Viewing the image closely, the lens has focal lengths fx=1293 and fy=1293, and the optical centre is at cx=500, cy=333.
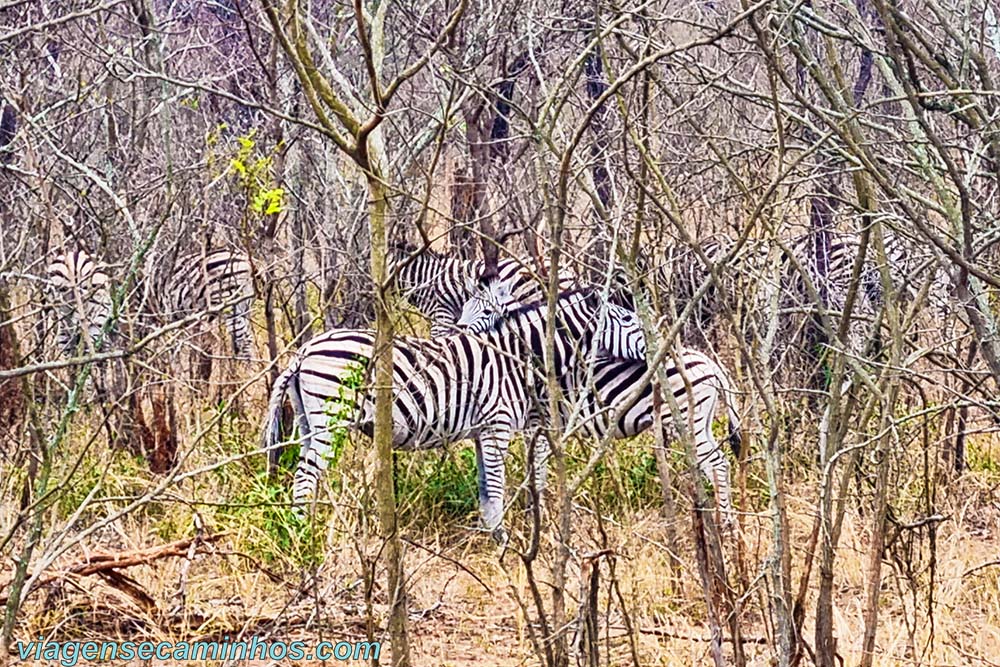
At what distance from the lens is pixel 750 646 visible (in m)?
4.44

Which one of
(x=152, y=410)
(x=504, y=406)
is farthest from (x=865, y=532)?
(x=152, y=410)

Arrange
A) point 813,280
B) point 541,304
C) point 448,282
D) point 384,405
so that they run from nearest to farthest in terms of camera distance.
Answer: point 384,405
point 541,304
point 813,280
point 448,282

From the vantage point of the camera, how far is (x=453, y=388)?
20.2 feet

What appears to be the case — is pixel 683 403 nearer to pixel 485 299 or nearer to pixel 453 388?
pixel 453 388

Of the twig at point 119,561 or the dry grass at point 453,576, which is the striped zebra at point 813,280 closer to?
the dry grass at point 453,576

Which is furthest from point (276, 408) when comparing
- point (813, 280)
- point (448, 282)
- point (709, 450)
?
point (813, 280)

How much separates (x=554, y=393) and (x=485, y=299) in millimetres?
5140

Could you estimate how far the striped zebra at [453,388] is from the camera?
5.76 m

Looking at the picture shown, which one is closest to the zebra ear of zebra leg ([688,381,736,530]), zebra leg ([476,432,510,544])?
zebra leg ([476,432,510,544])

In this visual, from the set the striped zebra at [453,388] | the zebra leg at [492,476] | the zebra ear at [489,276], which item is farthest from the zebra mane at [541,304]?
the zebra ear at [489,276]

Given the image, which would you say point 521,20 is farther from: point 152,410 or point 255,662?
point 255,662

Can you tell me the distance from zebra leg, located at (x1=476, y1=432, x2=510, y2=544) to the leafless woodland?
17 centimetres

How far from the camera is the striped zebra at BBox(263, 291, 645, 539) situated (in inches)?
227

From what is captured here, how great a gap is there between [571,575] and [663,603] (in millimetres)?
419
